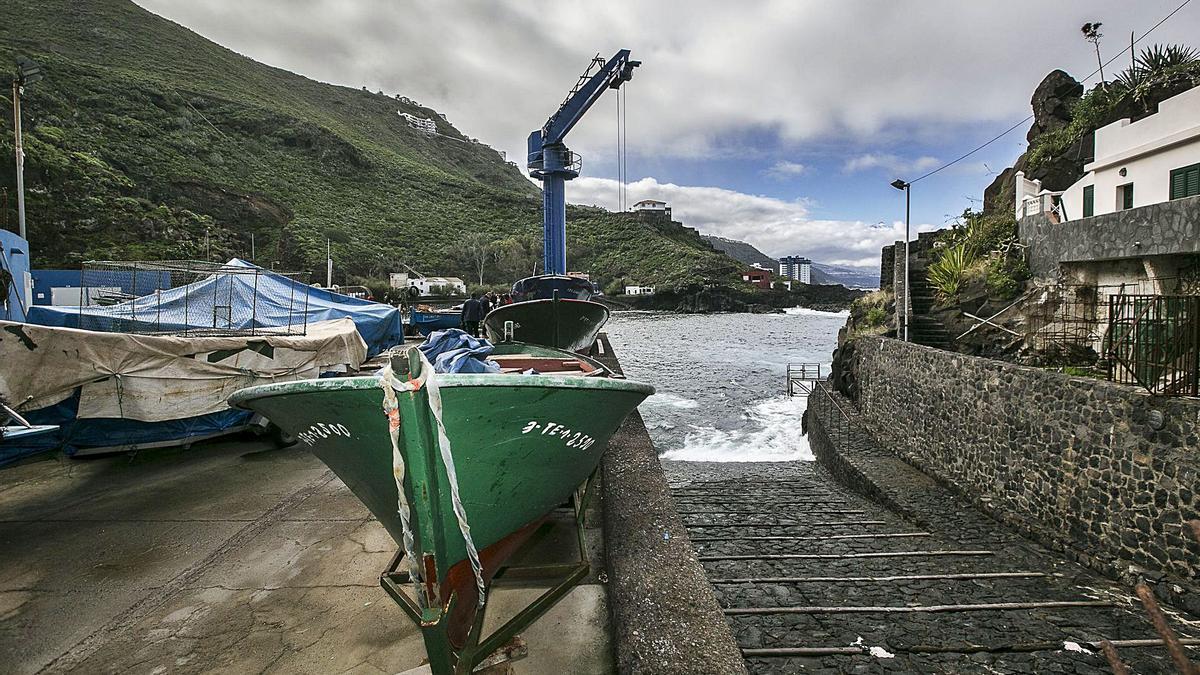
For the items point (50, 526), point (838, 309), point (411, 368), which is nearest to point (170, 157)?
point (50, 526)

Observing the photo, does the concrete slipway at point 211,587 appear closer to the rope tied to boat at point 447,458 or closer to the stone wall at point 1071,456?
the rope tied to boat at point 447,458

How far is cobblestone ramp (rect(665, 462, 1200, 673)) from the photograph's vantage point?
4.73m

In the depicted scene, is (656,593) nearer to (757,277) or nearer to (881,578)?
(881,578)

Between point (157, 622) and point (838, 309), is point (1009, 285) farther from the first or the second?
point (838, 309)

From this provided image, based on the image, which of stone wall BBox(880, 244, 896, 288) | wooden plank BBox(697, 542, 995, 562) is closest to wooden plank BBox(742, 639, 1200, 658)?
wooden plank BBox(697, 542, 995, 562)

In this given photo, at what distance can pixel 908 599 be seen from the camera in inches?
223

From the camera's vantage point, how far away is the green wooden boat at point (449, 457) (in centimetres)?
260

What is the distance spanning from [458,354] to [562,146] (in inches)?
986

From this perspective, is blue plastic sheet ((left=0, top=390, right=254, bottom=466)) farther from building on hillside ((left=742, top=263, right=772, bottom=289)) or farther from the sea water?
building on hillside ((left=742, top=263, right=772, bottom=289))

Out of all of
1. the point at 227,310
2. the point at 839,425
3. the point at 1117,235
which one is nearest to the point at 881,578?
the point at 839,425

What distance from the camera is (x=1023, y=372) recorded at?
7586mm

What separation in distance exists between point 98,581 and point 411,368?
3320mm

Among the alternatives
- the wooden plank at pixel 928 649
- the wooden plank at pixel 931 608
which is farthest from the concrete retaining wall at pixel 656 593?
the wooden plank at pixel 931 608

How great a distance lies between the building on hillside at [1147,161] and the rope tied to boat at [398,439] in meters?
13.9
